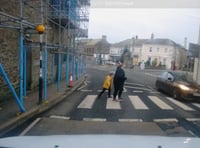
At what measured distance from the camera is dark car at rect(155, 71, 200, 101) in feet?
40.1

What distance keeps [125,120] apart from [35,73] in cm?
689

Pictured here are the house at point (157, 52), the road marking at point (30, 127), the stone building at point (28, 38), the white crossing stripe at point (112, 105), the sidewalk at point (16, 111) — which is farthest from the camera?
the house at point (157, 52)

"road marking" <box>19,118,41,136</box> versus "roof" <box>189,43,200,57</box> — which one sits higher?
"roof" <box>189,43,200,57</box>

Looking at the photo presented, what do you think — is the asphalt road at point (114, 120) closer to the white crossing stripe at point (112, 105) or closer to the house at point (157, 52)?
the white crossing stripe at point (112, 105)

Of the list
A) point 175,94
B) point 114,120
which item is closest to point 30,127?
point 114,120

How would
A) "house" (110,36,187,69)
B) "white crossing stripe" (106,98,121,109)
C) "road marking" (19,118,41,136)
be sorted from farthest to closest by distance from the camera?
"house" (110,36,187,69) < "white crossing stripe" (106,98,121,109) < "road marking" (19,118,41,136)

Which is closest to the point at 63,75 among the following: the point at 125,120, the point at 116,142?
the point at 125,120

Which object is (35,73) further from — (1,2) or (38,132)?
(38,132)

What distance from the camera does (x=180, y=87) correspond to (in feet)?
41.2

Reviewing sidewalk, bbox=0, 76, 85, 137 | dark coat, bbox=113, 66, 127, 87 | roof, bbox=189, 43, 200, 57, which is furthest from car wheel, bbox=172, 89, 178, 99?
roof, bbox=189, 43, 200, 57

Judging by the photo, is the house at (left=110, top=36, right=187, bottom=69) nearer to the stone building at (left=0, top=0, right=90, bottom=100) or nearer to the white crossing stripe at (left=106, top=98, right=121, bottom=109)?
the stone building at (left=0, top=0, right=90, bottom=100)

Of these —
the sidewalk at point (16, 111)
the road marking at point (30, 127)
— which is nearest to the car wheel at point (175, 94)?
the sidewalk at point (16, 111)

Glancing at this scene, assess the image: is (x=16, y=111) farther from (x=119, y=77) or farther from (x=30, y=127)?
(x=119, y=77)

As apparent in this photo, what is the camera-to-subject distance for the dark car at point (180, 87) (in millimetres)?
12211
